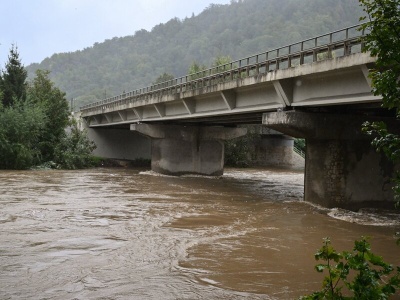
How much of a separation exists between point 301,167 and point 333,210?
41.4 meters

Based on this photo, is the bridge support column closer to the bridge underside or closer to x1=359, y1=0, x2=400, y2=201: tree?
the bridge underside

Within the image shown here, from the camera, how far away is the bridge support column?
3531 cm

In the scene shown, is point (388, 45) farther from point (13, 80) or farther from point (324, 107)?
point (13, 80)

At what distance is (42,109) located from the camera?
39062 mm

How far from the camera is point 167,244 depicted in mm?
11055

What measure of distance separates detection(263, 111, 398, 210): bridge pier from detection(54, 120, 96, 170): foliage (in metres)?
28.0

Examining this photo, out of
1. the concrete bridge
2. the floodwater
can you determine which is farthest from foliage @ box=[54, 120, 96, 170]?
the floodwater

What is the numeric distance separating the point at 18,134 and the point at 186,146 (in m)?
14.3

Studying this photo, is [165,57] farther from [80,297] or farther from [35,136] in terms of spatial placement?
[80,297]

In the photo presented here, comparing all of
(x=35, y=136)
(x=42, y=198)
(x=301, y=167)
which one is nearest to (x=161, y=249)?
(x=42, y=198)

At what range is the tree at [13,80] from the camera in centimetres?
4103

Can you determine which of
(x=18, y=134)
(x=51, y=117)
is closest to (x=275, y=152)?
(x=51, y=117)

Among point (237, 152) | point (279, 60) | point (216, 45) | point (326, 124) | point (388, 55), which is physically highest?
point (216, 45)

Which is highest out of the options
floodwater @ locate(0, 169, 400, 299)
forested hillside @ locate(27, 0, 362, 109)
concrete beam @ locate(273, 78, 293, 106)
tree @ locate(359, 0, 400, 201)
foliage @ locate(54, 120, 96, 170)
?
forested hillside @ locate(27, 0, 362, 109)
